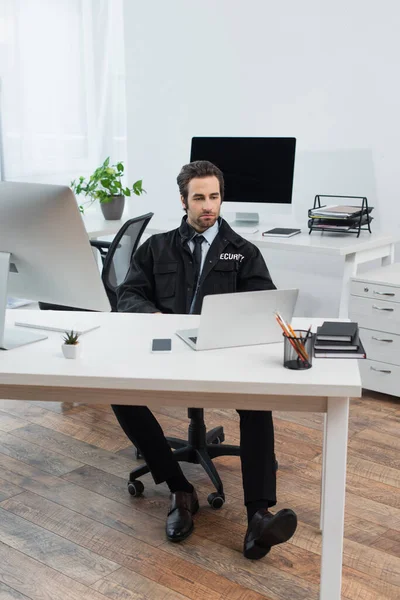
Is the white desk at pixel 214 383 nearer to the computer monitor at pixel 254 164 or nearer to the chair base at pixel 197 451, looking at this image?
the chair base at pixel 197 451

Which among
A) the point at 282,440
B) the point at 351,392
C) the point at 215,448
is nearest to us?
the point at 351,392

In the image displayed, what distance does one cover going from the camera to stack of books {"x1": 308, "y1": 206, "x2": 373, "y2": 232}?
3965 millimetres

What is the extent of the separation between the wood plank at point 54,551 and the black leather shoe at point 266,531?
40 centimetres

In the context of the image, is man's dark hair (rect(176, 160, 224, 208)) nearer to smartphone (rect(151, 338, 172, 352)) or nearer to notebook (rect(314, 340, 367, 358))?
smartphone (rect(151, 338, 172, 352))

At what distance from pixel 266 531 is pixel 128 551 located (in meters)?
0.46

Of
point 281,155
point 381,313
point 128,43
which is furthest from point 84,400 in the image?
point 128,43

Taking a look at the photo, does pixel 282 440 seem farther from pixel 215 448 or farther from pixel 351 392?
pixel 351 392

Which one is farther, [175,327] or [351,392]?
[175,327]

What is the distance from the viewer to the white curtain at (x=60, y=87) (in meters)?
5.15

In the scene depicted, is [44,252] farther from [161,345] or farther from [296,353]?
[296,353]

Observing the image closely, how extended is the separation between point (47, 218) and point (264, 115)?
9.41 ft

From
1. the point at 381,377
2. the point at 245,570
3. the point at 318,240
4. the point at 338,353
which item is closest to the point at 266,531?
the point at 245,570

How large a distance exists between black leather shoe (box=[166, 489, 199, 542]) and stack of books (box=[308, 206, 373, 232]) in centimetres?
183

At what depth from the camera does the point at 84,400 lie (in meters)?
2.06
